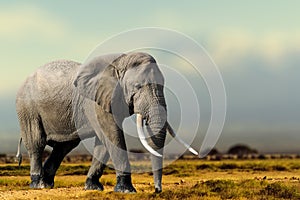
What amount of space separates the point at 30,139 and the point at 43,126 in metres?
0.69

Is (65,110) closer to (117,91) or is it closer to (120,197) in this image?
(117,91)

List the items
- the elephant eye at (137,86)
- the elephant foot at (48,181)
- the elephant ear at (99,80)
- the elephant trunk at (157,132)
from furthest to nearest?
the elephant foot at (48,181)
the elephant ear at (99,80)
the elephant eye at (137,86)
the elephant trunk at (157,132)

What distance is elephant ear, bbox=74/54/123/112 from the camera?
51.9ft

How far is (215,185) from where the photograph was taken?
17156mm

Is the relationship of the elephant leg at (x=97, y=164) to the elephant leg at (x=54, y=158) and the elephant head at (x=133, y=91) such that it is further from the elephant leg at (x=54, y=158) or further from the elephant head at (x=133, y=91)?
the elephant leg at (x=54, y=158)

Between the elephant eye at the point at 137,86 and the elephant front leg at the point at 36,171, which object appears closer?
the elephant eye at the point at 137,86

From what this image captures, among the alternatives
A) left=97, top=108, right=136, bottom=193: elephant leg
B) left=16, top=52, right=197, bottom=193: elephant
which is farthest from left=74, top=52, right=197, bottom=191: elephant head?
left=97, top=108, right=136, bottom=193: elephant leg

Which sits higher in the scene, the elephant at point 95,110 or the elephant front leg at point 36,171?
the elephant at point 95,110

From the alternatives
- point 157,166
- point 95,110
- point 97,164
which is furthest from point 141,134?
point 97,164

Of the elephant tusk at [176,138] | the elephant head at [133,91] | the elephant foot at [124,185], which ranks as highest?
the elephant head at [133,91]

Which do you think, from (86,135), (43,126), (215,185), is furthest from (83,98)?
(215,185)

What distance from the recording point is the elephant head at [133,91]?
1420 centimetres

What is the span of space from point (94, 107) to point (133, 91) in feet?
6.23

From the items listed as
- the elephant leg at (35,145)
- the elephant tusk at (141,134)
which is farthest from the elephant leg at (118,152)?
the elephant leg at (35,145)
